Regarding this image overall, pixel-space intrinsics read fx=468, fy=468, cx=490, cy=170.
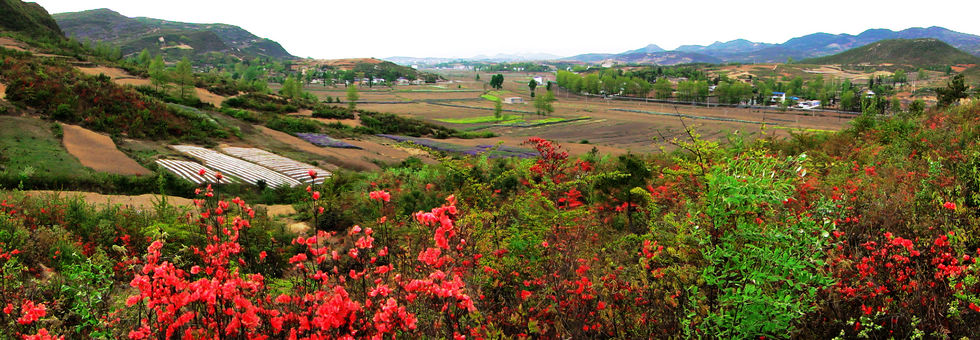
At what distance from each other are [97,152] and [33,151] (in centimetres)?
189

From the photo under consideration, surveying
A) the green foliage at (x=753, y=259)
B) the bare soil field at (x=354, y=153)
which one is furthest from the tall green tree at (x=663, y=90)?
the green foliage at (x=753, y=259)

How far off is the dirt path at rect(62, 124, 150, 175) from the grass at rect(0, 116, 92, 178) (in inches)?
14.7

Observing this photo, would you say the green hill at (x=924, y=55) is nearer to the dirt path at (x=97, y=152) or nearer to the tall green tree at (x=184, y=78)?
the tall green tree at (x=184, y=78)

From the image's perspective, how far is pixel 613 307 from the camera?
416cm

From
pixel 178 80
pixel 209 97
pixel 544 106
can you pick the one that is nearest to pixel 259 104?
pixel 209 97

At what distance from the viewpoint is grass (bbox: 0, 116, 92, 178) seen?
49.7 feet

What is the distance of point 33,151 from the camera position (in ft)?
55.5

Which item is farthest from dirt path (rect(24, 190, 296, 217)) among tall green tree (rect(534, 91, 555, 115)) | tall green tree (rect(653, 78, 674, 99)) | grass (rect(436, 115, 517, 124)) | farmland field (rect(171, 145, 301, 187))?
tall green tree (rect(653, 78, 674, 99))

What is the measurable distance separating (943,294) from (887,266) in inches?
17.3

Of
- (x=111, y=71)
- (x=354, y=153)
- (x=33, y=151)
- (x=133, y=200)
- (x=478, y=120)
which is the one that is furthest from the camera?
(x=478, y=120)

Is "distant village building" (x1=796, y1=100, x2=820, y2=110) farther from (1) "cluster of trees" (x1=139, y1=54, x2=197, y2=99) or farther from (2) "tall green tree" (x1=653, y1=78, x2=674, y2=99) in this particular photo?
(1) "cluster of trees" (x1=139, y1=54, x2=197, y2=99)

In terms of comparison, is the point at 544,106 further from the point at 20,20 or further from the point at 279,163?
the point at 20,20

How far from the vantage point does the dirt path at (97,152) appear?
17033 millimetres

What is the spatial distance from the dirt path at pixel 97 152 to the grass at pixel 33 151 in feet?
1.23
